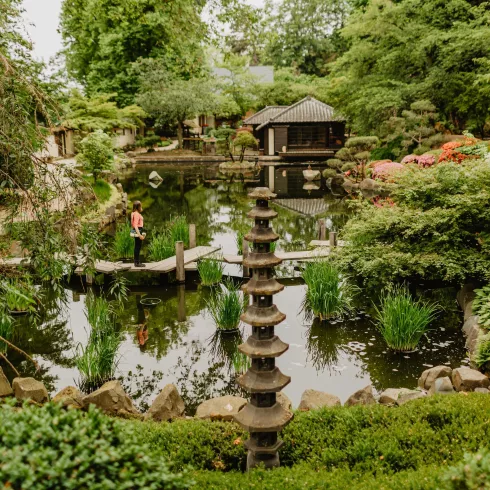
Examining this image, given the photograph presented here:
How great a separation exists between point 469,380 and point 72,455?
5.03 metres

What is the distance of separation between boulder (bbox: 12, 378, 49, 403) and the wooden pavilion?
107ft

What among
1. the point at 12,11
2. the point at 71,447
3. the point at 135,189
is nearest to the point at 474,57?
the point at 135,189

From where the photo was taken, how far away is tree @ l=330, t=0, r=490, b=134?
22047 mm

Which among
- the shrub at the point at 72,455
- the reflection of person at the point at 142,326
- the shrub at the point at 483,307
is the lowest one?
the reflection of person at the point at 142,326

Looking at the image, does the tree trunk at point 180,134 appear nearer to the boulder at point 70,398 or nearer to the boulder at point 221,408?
the boulder at point 70,398

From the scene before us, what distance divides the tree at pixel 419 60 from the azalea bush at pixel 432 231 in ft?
44.3

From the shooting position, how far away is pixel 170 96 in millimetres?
38688

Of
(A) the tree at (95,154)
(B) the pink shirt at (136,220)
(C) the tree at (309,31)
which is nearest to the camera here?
(B) the pink shirt at (136,220)

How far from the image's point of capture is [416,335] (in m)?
7.97

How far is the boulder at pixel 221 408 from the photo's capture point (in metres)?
5.78

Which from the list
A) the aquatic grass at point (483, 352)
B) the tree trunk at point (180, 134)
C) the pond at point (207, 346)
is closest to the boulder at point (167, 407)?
the pond at point (207, 346)

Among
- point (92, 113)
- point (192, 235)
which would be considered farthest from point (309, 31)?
point (192, 235)

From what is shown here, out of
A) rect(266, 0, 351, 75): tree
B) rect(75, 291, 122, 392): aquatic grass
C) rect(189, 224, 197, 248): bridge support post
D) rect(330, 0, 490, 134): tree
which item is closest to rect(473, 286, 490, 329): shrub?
rect(75, 291, 122, 392): aquatic grass

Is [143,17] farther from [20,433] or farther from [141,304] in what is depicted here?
[20,433]
